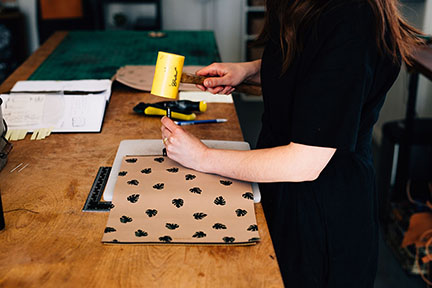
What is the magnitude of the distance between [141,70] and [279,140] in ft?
2.98

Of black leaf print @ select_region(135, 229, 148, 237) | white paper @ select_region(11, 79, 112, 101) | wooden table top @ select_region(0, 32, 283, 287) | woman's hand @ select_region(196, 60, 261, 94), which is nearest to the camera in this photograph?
wooden table top @ select_region(0, 32, 283, 287)

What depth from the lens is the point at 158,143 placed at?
4.09 feet

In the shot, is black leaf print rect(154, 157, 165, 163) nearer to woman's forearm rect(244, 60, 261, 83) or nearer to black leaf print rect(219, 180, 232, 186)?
black leaf print rect(219, 180, 232, 186)

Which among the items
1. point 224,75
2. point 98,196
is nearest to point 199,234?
point 98,196

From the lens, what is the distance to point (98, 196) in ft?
3.33

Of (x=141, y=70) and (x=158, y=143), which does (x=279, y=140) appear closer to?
(x=158, y=143)

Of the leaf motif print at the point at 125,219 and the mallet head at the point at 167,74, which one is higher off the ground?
the mallet head at the point at 167,74

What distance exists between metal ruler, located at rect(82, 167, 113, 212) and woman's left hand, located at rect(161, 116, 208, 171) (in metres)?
0.16

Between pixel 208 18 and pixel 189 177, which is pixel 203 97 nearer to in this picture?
pixel 189 177

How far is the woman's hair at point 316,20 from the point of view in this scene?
882 millimetres

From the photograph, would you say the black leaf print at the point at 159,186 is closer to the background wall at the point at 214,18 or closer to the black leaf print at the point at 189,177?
the black leaf print at the point at 189,177

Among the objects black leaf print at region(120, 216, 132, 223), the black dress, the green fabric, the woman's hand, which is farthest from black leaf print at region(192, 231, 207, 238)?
the green fabric

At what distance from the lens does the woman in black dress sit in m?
0.87

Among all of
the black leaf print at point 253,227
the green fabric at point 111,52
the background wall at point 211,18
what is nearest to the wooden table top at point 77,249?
the black leaf print at point 253,227
